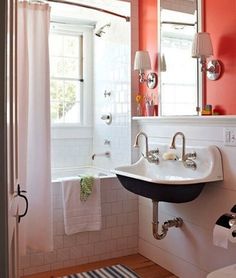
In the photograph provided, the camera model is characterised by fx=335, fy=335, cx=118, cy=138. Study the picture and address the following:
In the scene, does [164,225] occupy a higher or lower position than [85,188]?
lower

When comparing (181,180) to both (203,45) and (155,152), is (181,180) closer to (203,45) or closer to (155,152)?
(155,152)

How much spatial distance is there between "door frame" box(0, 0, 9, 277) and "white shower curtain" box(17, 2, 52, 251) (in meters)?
1.77

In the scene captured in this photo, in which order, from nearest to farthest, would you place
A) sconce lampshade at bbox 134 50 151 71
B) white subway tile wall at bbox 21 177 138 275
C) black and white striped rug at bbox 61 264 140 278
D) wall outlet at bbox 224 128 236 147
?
wall outlet at bbox 224 128 236 147 < black and white striped rug at bbox 61 264 140 278 < white subway tile wall at bbox 21 177 138 275 < sconce lampshade at bbox 134 50 151 71

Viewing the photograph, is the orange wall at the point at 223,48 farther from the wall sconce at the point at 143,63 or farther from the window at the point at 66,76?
the window at the point at 66,76

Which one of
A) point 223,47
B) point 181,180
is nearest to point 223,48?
point 223,47

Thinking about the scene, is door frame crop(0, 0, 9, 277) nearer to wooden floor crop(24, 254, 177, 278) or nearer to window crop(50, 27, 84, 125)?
wooden floor crop(24, 254, 177, 278)

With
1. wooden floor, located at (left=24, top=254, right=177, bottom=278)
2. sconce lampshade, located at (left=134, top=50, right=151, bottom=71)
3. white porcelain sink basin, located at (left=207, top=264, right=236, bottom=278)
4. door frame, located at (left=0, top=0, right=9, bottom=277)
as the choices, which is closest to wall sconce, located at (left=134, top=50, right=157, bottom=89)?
Answer: sconce lampshade, located at (left=134, top=50, right=151, bottom=71)

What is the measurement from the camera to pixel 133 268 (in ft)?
9.64

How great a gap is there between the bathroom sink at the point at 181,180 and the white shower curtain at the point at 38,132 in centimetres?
64

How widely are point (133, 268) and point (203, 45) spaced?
1.94m

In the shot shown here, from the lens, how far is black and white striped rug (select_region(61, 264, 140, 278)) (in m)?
2.76

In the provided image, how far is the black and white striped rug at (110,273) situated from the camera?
2.76 m

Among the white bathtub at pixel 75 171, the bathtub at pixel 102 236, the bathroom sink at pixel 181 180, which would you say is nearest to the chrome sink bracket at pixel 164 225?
the bathroom sink at pixel 181 180

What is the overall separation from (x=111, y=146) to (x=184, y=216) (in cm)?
128
